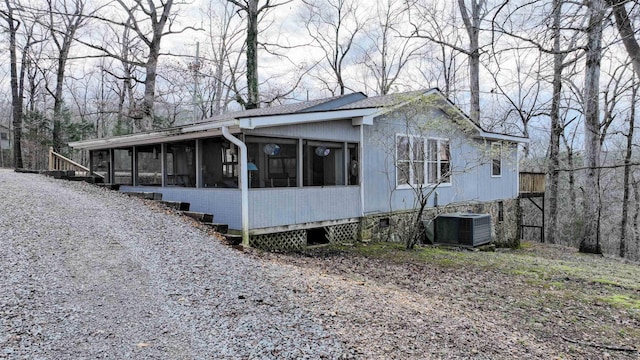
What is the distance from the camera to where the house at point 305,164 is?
25.9ft

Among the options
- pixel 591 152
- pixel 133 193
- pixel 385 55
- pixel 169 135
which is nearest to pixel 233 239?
pixel 169 135

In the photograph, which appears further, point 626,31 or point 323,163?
point 323,163

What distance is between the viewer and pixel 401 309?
4.33 metres

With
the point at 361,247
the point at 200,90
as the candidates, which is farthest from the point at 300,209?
the point at 200,90

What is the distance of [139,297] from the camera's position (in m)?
4.02

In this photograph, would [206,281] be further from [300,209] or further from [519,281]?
[519,281]

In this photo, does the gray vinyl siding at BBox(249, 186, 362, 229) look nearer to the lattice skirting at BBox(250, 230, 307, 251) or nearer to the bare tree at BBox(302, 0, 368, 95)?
the lattice skirting at BBox(250, 230, 307, 251)

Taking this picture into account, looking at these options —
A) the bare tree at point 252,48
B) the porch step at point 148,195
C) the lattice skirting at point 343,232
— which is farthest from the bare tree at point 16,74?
the lattice skirting at point 343,232

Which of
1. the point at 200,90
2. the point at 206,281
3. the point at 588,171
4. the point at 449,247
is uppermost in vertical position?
the point at 200,90

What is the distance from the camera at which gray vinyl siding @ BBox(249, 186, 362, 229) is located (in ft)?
25.6

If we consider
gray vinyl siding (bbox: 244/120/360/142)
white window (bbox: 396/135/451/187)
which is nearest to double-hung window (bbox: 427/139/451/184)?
white window (bbox: 396/135/451/187)

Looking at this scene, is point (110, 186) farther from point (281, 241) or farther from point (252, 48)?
point (252, 48)

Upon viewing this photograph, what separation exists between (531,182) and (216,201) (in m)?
14.5

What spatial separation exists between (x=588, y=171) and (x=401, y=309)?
10.7 meters
